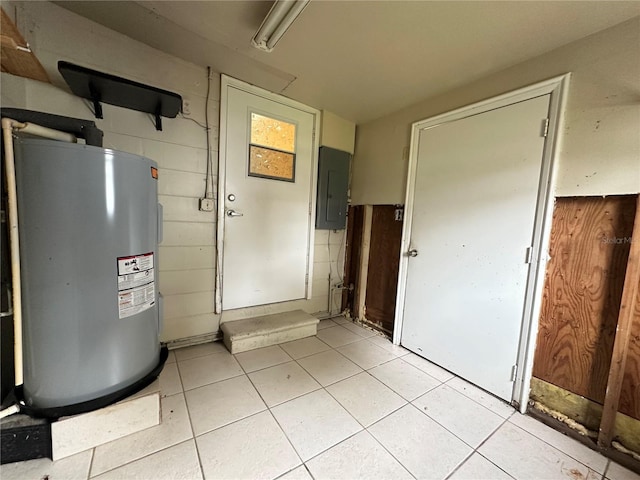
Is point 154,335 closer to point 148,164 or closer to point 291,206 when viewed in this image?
point 148,164

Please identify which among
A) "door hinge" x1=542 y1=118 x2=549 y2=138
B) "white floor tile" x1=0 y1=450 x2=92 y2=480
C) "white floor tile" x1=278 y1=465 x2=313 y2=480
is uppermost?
"door hinge" x1=542 y1=118 x2=549 y2=138

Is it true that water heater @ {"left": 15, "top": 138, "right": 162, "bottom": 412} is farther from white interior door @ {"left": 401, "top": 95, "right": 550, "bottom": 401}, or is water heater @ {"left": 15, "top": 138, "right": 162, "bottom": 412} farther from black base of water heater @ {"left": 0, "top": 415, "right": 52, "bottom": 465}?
white interior door @ {"left": 401, "top": 95, "right": 550, "bottom": 401}

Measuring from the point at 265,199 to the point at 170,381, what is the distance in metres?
1.66

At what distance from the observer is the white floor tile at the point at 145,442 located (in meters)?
1.16

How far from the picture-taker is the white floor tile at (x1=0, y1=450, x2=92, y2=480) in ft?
3.52

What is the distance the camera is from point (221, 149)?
7.16 feet

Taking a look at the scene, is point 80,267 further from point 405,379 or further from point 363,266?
point 363,266

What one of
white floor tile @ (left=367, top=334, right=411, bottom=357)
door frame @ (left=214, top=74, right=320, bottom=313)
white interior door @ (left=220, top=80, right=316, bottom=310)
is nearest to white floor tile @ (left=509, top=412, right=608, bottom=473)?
white floor tile @ (left=367, top=334, right=411, bottom=357)

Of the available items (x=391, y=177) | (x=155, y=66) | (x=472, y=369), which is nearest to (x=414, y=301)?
(x=472, y=369)

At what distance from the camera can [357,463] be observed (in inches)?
48.1

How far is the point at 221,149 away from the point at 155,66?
0.71 metres

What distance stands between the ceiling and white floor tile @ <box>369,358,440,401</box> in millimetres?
2375

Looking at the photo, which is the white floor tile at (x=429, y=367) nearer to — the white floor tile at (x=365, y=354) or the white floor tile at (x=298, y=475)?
the white floor tile at (x=365, y=354)

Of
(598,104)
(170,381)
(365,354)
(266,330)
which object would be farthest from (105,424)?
(598,104)
